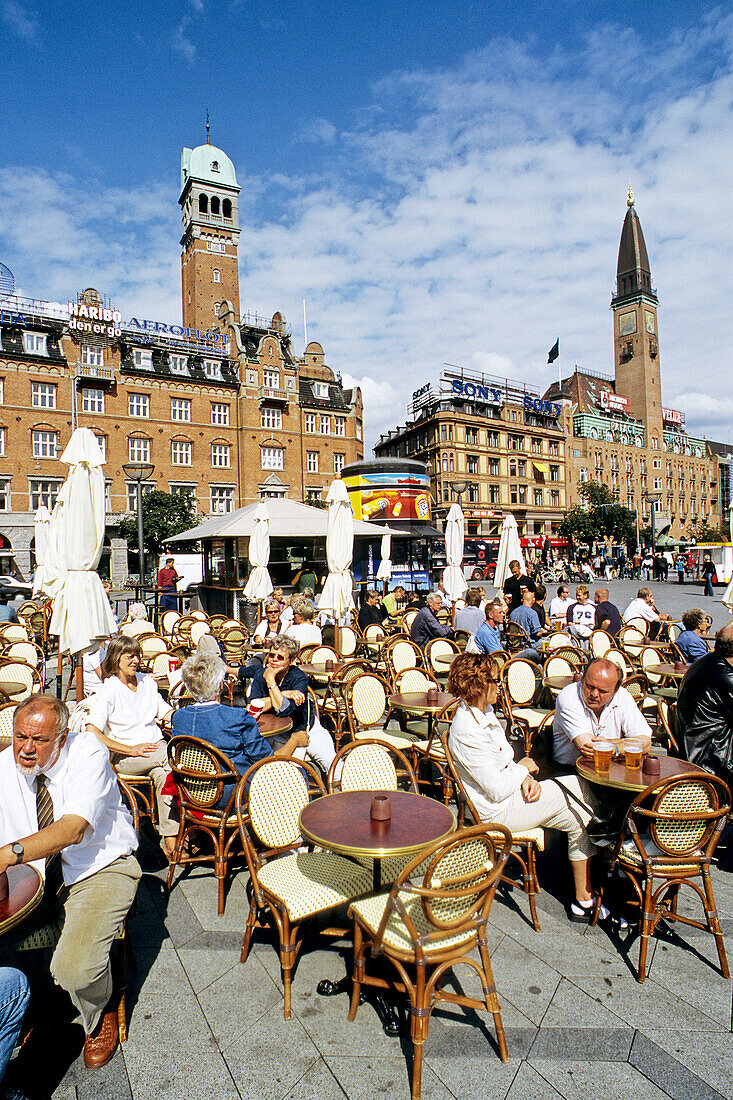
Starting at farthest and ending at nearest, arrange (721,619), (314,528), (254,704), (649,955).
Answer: (721,619)
(314,528)
(254,704)
(649,955)

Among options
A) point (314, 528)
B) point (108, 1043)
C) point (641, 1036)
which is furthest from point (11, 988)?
point (314, 528)

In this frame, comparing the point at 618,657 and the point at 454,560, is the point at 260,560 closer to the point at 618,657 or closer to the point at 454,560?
the point at 454,560

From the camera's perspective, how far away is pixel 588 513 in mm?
58656

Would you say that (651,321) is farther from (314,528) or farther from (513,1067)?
(513,1067)

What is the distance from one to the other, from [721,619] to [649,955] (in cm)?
1672

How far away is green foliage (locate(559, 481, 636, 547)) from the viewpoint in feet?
188

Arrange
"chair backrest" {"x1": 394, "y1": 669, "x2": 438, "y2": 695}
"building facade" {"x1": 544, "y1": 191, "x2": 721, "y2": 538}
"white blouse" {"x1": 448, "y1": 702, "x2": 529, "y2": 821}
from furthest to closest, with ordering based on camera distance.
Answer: "building facade" {"x1": 544, "y1": 191, "x2": 721, "y2": 538} < "chair backrest" {"x1": 394, "y1": 669, "x2": 438, "y2": 695} < "white blouse" {"x1": 448, "y1": 702, "x2": 529, "y2": 821}

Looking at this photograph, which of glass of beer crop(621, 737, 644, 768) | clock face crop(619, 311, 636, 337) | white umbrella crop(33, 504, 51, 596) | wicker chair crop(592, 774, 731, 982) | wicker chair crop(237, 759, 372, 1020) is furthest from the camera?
clock face crop(619, 311, 636, 337)

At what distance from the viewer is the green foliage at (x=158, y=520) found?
32.9m

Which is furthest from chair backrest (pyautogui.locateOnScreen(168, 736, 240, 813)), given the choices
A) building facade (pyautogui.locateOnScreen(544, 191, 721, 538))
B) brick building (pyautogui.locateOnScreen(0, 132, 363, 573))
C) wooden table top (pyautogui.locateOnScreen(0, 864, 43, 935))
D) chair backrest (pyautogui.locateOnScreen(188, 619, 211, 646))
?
building facade (pyautogui.locateOnScreen(544, 191, 721, 538))

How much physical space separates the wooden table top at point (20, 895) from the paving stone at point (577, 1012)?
2.26 meters

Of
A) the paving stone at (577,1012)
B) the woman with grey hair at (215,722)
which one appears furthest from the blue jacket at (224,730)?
the paving stone at (577,1012)

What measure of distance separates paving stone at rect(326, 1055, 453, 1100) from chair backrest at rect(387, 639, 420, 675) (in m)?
5.06

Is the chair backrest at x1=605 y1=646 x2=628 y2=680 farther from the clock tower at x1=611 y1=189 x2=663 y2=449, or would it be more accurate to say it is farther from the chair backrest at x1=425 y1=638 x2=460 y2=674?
the clock tower at x1=611 y1=189 x2=663 y2=449
